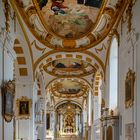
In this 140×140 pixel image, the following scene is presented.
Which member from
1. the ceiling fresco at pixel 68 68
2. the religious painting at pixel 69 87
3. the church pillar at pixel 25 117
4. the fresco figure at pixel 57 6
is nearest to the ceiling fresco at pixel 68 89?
the religious painting at pixel 69 87

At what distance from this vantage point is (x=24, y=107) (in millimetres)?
20203

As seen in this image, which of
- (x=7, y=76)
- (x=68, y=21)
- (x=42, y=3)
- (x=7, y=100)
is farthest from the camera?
(x=68, y=21)

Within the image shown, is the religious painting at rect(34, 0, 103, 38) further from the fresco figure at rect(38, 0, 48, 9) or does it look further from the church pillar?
the church pillar

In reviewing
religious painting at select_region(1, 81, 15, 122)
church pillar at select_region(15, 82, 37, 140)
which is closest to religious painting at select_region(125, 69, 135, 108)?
religious painting at select_region(1, 81, 15, 122)

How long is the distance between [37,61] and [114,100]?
5.04 meters

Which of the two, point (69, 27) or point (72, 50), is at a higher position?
point (69, 27)

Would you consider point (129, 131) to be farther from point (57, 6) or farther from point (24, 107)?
point (24, 107)

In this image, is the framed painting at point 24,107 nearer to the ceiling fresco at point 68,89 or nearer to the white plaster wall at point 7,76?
the white plaster wall at point 7,76

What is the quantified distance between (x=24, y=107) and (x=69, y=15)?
621cm

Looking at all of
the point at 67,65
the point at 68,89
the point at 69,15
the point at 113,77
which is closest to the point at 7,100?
the point at 69,15

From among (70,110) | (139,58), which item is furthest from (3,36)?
(70,110)

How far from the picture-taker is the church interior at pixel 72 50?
12.4 m

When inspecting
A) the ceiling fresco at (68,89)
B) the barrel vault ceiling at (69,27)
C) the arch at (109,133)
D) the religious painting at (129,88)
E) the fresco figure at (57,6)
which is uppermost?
the fresco figure at (57,6)

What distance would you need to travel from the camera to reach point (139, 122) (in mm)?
11453
